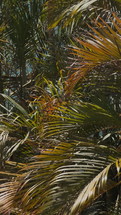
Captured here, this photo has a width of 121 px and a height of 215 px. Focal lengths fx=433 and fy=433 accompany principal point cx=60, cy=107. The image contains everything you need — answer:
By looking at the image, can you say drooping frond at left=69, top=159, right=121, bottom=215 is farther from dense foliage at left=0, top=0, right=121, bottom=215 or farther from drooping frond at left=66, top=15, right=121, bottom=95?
drooping frond at left=66, top=15, right=121, bottom=95

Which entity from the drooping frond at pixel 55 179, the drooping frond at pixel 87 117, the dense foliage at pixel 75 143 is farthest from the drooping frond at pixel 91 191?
the drooping frond at pixel 87 117

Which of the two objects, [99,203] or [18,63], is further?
[18,63]

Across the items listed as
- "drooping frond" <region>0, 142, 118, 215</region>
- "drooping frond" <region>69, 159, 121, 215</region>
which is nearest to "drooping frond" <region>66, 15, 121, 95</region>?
"drooping frond" <region>0, 142, 118, 215</region>

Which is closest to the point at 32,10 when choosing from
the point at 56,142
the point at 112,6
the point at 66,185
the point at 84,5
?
the point at 112,6

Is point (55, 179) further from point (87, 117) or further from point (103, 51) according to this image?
point (103, 51)

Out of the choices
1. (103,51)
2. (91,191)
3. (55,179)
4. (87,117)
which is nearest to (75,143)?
(87,117)

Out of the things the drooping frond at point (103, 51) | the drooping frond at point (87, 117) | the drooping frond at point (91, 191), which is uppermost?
the drooping frond at point (103, 51)

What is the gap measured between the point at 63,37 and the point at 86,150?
3.05 metres

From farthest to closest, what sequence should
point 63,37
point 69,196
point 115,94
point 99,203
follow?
point 63,37 → point 99,203 → point 115,94 → point 69,196

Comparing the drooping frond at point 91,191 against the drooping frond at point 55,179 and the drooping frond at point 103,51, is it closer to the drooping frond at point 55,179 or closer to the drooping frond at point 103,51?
the drooping frond at point 55,179

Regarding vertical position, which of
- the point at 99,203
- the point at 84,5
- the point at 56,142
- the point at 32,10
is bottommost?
the point at 99,203

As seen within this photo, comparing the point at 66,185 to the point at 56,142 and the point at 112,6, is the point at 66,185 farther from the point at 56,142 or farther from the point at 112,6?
the point at 112,6

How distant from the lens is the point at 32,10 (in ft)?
20.4

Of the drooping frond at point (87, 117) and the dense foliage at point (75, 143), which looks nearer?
the dense foliage at point (75, 143)
